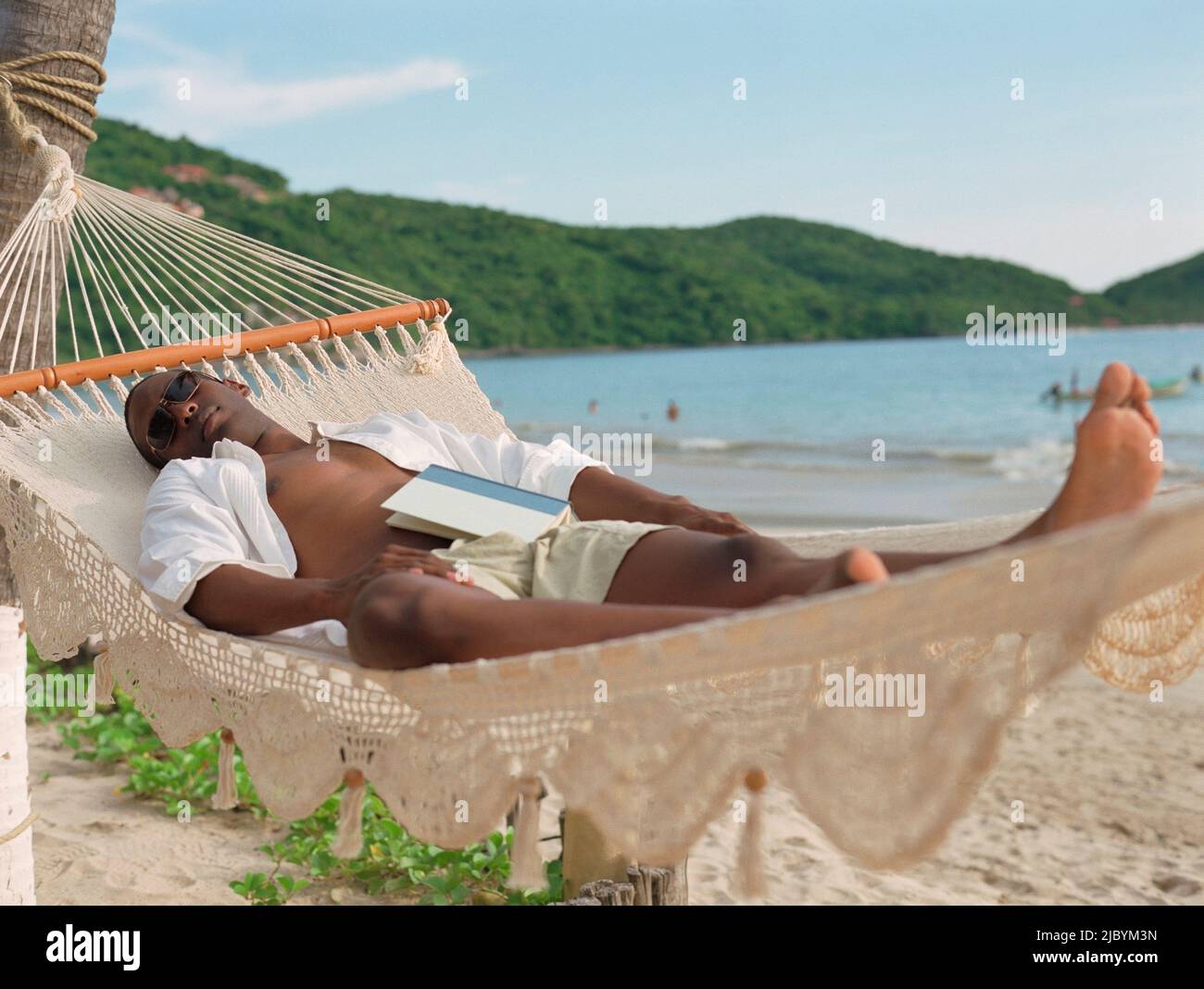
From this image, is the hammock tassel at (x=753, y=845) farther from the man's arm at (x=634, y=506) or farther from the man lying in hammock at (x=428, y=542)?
the man's arm at (x=634, y=506)

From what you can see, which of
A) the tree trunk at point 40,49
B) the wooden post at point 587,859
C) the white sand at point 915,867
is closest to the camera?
the wooden post at point 587,859

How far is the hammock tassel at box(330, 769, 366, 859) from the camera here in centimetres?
121

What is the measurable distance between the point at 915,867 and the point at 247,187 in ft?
70.5

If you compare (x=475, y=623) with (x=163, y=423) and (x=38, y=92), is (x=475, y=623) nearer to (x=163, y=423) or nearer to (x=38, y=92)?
(x=163, y=423)

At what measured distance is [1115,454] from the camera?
3.67ft

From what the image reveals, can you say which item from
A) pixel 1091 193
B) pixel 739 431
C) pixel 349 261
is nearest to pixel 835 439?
pixel 739 431

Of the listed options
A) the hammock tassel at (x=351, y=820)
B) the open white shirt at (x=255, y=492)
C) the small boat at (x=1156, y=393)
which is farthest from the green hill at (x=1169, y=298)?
the hammock tassel at (x=351, y=820)

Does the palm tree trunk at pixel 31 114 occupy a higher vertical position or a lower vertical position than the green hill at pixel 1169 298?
lower

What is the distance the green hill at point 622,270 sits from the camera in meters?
20.2

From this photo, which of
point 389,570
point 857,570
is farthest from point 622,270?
point 857,570

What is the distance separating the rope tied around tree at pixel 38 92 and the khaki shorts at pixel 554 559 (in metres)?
1.06

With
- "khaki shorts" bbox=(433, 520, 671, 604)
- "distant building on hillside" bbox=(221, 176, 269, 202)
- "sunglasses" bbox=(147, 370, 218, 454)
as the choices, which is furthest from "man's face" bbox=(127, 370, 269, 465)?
"distant building on hillside" bbox=(221, 176, 269, 202)

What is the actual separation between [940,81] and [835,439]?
1589 centimetres
